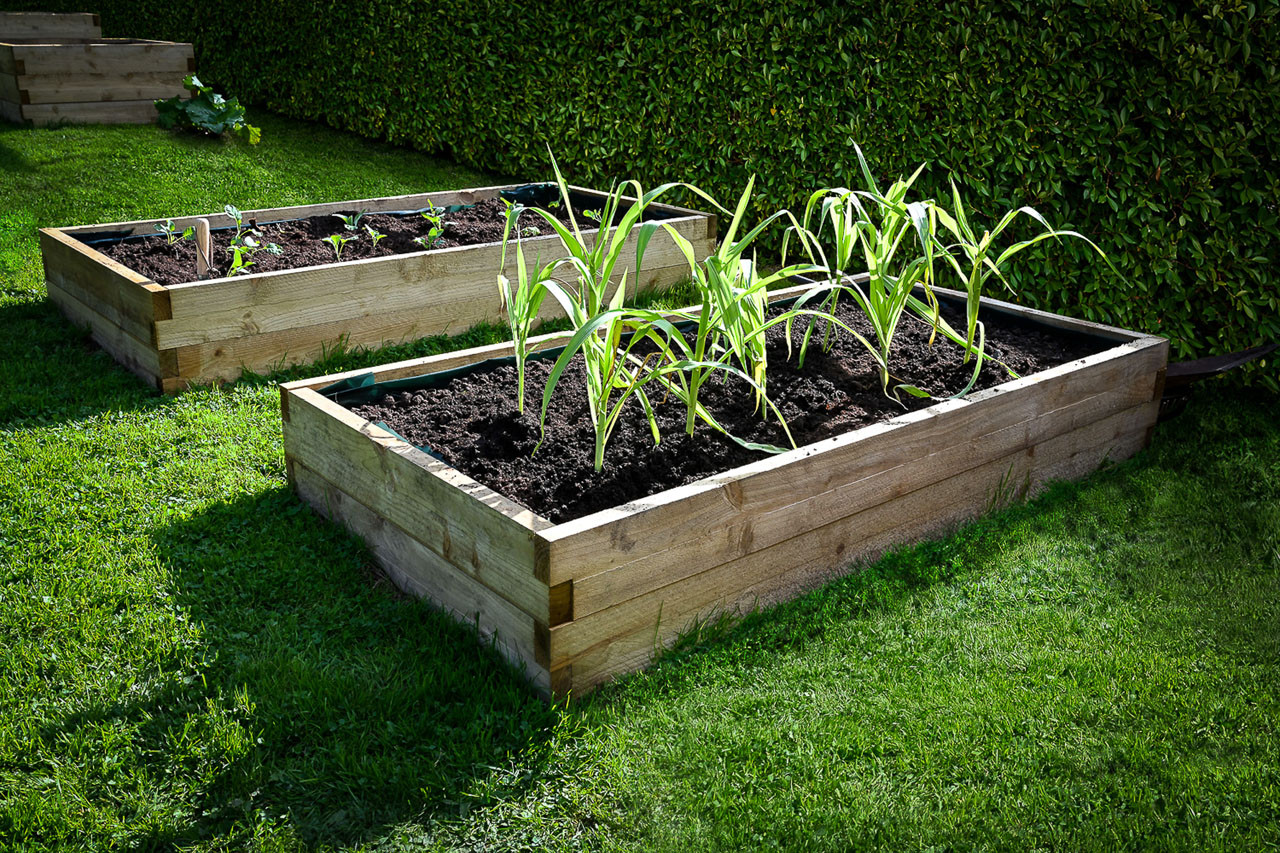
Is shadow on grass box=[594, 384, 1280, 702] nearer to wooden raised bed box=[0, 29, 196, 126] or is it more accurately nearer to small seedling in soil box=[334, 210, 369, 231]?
small seedling in soil box=[334, 210, 369, 231]

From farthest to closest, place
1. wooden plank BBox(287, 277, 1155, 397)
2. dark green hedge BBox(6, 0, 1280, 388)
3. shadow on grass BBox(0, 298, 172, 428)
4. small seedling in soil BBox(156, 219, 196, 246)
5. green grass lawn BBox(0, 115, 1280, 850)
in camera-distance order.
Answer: small seedling in soil BBox(156, 219, 196, 246) → dark green hedge BBox(6, 0, 1280, 388) → shadow on grass BBox(0, 298, 172, 428) → wooden plank BBox(287, 277, 1155, 397) → green grass lawn BBox(0, 115, 1280, 850)

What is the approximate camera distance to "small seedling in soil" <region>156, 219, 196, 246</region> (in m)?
4.33

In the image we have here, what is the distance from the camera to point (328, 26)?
26.4 feet

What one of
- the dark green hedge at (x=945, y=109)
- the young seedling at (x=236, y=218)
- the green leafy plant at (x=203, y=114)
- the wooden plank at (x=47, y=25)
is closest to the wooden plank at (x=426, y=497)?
the young seedling at (x=236, y=218)

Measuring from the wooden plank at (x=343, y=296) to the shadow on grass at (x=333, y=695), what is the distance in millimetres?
1162

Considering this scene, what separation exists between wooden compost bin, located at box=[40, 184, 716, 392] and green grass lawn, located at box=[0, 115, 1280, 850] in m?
0.53

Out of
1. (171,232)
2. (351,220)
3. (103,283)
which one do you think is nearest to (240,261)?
(103,283)

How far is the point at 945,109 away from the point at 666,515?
3217 millimetres

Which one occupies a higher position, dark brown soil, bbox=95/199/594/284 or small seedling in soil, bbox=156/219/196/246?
small seedling in soil, bbox=156/219/196/246

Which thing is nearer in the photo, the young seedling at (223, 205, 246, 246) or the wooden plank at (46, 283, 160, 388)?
the wooden plank at (46, 283, 160, 388)

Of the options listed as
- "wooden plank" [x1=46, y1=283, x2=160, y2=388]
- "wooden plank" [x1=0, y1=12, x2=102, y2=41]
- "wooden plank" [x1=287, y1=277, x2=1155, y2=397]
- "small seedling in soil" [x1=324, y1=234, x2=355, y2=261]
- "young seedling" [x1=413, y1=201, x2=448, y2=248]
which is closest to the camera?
"wooden plank" [x1=287, y1=277, x2=1155, y2=397]

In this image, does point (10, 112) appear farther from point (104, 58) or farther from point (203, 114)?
point (203, 114)

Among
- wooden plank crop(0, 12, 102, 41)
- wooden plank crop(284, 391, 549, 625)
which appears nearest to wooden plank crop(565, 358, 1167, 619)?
wooden plank crop(284, 391, 549, 625)

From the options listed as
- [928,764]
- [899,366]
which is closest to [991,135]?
[899,366]
